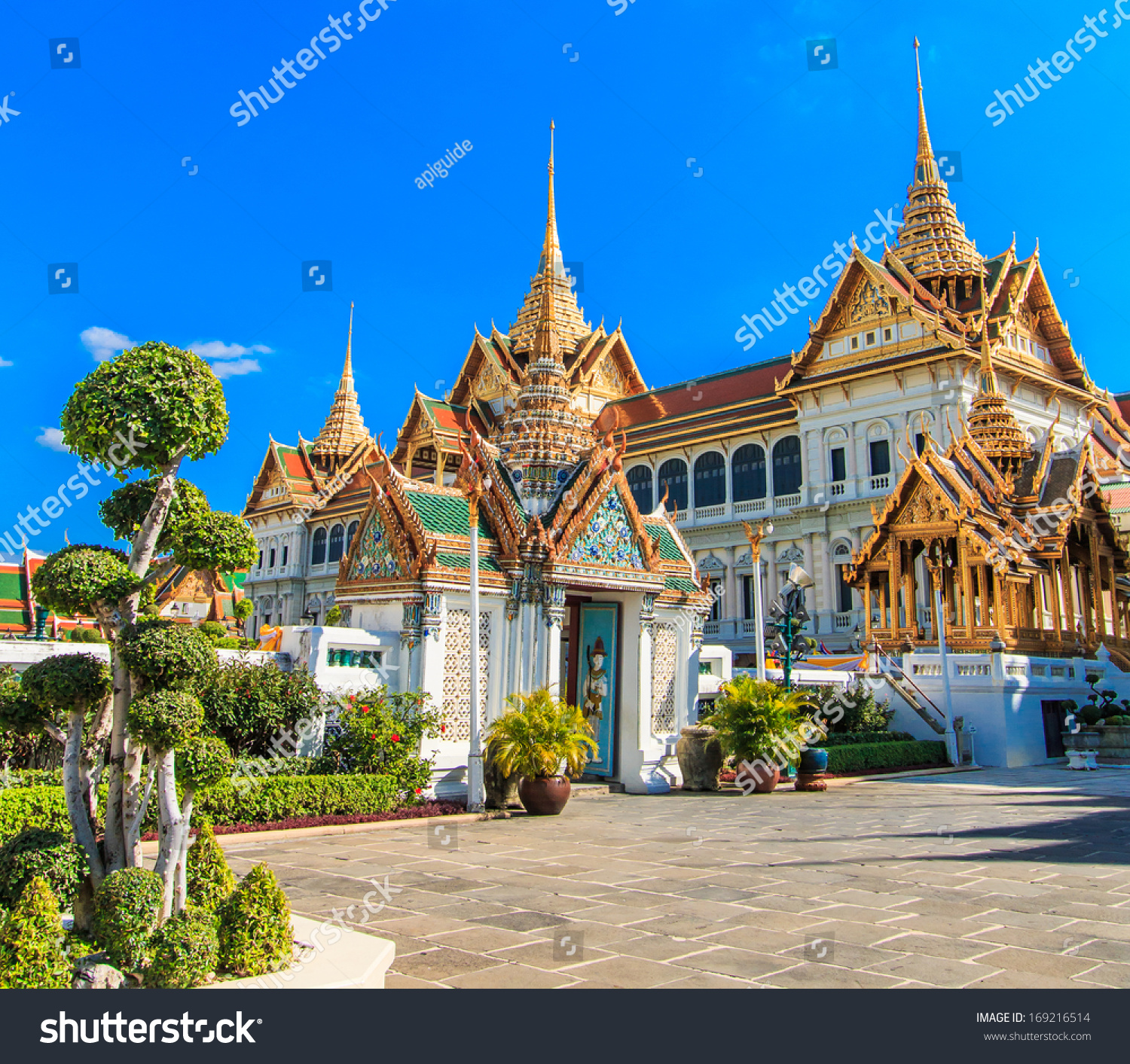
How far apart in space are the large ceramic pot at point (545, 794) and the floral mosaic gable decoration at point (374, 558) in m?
3.18

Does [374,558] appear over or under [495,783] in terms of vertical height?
over

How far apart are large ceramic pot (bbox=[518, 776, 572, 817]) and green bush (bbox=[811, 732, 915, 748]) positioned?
791 cm

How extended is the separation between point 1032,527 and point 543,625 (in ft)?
49.5

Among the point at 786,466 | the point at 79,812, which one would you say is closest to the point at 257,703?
the point at 79,812

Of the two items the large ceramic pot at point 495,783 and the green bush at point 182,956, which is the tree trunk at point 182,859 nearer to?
the green bush at point 182,956

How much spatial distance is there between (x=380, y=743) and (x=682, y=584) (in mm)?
5885

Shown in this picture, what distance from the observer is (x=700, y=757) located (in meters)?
14.2

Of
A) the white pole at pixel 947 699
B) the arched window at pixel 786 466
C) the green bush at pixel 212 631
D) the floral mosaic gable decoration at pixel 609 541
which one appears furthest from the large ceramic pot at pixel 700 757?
the arched window at pixel 786 466

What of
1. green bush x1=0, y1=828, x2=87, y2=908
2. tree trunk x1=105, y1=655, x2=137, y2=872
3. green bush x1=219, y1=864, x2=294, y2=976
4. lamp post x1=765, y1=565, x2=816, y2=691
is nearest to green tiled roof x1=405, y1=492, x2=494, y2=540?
lamp post x1=765, y1=565, x2=816, y2=691

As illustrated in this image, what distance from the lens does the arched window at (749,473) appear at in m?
39.6

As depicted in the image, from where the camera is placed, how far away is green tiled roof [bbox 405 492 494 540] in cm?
1284

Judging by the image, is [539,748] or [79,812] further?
[539,748]

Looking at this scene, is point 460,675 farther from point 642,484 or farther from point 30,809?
point 642,484

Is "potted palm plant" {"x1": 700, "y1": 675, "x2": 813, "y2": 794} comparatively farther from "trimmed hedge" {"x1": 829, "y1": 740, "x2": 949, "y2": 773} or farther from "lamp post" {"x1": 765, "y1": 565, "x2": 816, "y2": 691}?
"trimmed hedge" {"x1": 829, "y1": 740, "x2": 949, "y2": 773}
